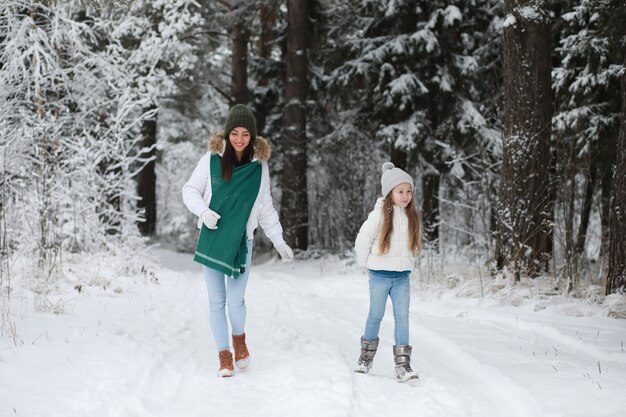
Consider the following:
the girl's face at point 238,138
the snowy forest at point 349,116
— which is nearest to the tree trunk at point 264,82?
the snowy forest at point 349,116

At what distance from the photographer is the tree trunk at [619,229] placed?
6.51 m

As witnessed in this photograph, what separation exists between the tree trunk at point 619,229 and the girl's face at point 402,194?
3.43 metres

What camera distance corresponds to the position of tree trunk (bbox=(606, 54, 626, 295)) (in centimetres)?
651

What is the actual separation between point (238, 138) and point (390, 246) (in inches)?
56.6

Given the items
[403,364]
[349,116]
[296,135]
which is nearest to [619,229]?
[403,364]

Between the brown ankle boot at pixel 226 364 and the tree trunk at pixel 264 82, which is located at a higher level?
the tree trunk at pixel 264 82

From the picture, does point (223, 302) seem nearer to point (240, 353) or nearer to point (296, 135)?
point (240, 353)

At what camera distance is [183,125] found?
22094 millimetres

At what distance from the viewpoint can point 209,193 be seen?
4.55 m

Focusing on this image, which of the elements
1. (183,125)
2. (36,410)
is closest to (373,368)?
(36,410)

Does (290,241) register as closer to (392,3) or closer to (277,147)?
(277,147)

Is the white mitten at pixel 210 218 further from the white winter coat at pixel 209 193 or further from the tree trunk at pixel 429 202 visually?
the tree trunk at pixel 429 202

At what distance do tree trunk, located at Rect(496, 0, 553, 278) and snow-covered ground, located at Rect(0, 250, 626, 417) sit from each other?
3.81 ft

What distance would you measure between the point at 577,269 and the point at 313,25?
1059 cm
